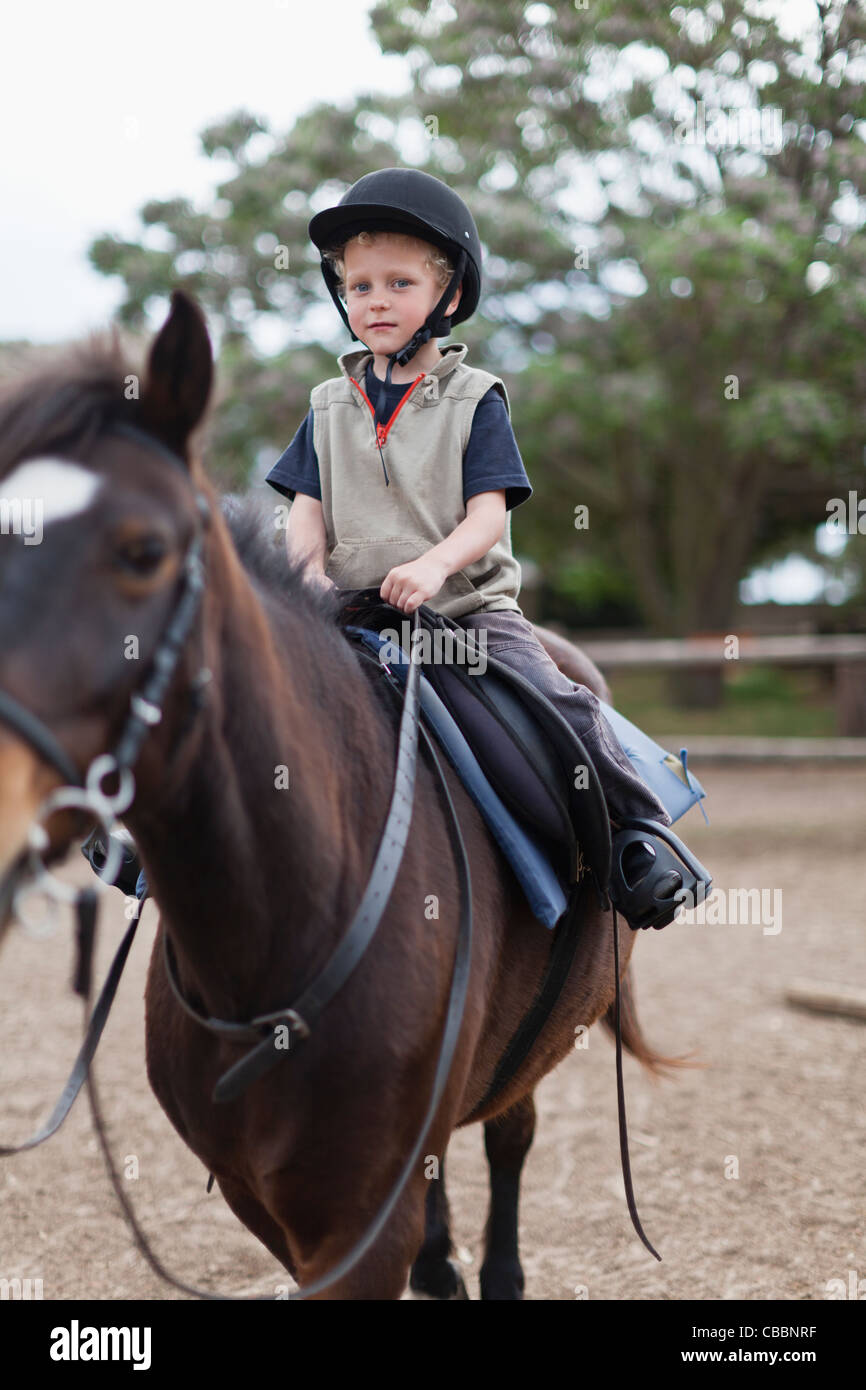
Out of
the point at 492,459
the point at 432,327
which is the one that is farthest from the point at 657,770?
the point at 432,327

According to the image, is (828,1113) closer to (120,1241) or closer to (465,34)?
(120,1241)

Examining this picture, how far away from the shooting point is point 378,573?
2.35m

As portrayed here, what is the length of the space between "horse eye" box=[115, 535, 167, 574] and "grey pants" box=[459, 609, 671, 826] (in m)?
1.18

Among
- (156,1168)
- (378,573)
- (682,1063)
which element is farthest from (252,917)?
(156,1168)

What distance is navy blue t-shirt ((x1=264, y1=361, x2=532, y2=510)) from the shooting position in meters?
2.31

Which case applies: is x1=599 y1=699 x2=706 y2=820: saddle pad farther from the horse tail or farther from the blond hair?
the blond hair

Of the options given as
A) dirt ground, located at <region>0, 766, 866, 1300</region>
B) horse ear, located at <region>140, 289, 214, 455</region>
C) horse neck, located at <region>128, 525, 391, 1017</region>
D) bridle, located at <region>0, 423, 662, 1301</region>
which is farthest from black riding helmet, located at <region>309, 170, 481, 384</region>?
dirt ground, located at <region>0, 766, 866, 1300</region>

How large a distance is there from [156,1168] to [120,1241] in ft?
1.77

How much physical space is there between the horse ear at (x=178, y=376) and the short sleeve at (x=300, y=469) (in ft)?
3.56

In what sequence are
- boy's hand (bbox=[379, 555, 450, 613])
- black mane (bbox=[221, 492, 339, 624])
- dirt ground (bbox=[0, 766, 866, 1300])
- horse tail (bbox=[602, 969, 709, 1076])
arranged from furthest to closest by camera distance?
1. horse tail (bbox=[602, 969, 709, 1076])
2. dirt ground (bbox=[0, 766, 866, 1300])
3. boy's hand (bbox=[379, 555, 450, 613])
4. black mane (bbox=[221, 492, 339, 624])

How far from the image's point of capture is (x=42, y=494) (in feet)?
3.99

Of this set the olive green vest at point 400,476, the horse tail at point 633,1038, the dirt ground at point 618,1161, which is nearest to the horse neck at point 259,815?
the olive green vest at point 400,476

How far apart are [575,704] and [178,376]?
129 centimetres

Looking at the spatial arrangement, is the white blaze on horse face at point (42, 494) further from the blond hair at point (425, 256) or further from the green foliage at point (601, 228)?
the green foliage at point (601, 228)
